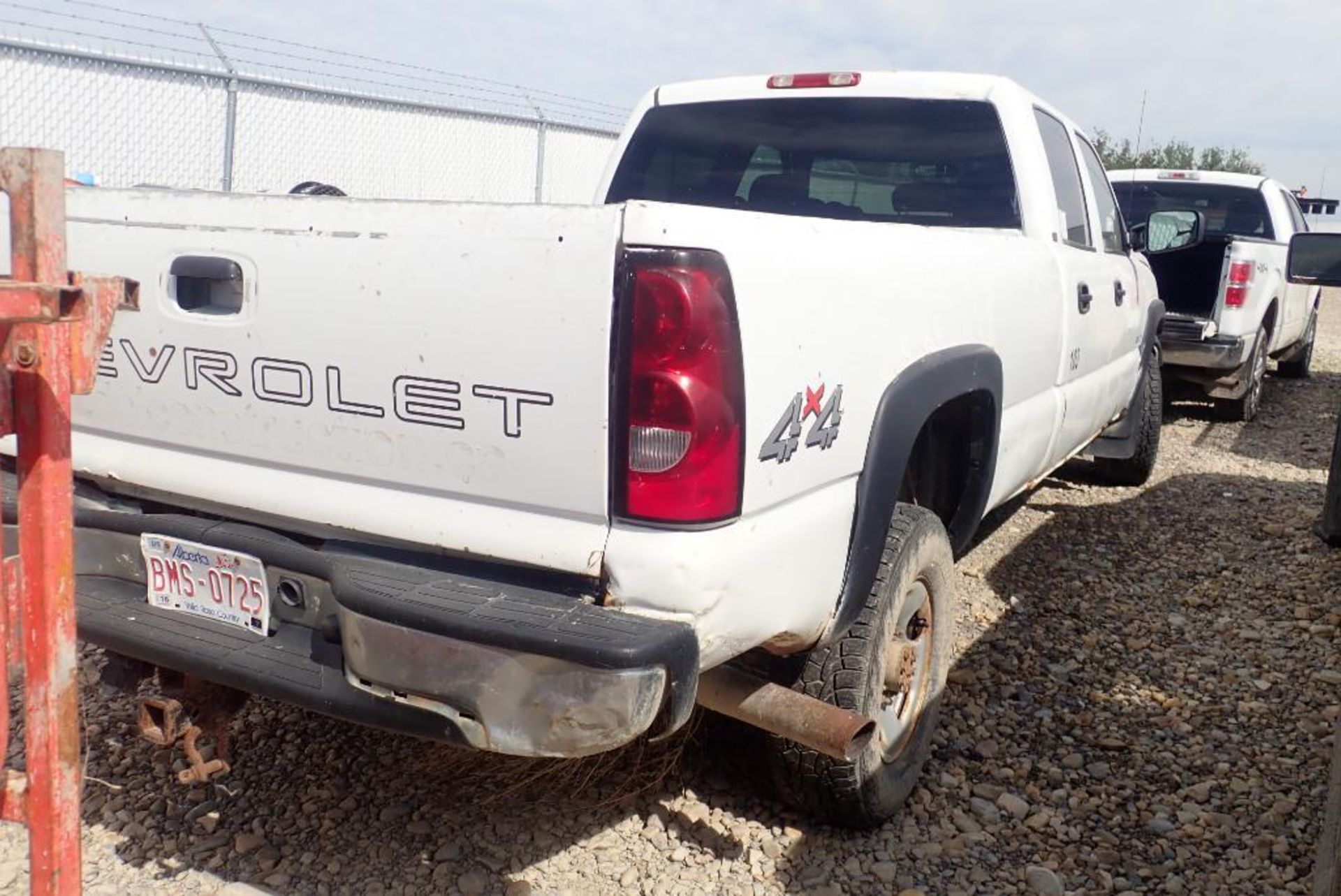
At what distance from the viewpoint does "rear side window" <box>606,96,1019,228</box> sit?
3.90 metres

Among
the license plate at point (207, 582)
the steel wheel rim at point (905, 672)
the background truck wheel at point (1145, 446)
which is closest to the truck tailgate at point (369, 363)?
the license plate at point (207, 582)

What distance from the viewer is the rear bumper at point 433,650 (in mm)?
1965

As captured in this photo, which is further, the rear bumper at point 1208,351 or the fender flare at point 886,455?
the rear bumper at point 1208,351

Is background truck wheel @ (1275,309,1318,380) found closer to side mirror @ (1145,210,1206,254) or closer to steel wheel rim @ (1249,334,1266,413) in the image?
steel wheel rim @ (1249,334,1266,413)

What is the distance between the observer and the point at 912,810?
3139 millimetres

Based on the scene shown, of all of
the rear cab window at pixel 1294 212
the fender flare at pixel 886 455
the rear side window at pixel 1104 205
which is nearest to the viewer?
the fender flare at pixel 886 455

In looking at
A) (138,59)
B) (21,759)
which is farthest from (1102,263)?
→ (138,59)

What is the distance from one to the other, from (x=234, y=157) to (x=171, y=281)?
28.7 ft

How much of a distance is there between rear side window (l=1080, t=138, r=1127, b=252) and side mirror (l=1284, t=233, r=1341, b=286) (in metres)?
1.07

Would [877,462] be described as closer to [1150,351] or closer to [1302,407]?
[1150,351]

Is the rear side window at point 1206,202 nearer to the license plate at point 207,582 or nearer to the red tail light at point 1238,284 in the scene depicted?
the red tail light at point 1238,284

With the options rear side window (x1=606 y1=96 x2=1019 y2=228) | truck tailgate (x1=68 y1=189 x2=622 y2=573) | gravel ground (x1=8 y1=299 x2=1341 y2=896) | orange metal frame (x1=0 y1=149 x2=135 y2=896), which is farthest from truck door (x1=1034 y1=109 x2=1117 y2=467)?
orange metal frame (x1=0 y1=149 x2=135 y2=896)

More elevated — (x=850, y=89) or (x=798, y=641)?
(x=850, y=89)

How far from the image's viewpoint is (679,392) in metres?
2.03
